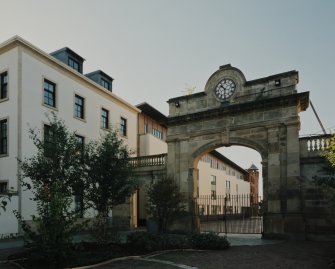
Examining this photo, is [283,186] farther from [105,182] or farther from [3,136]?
[3,136]

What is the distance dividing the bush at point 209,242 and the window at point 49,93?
45.7 feet

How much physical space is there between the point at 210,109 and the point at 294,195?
6.65m

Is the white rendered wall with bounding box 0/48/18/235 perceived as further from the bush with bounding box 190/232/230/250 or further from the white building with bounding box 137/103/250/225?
the bush with bounding box 190/232/230/250

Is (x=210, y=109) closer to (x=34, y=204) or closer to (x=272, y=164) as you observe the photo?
(x=272, y=164)

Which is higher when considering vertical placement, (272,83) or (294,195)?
(272,83)

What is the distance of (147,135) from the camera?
3228 centimetres

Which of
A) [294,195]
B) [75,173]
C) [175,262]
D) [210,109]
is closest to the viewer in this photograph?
[175,262]

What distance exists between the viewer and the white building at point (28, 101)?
19.4 metres

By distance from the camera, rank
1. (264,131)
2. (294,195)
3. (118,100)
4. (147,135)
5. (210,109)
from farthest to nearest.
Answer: (147,135)
(118,100)
(210,109)
(264,131)
(294,195)

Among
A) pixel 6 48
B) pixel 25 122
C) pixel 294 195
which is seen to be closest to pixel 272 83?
pixel 294 195

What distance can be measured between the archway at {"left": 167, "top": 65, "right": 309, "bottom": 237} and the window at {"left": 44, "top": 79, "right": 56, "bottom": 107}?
8.15 meters

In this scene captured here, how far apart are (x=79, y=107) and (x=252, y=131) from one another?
13.7 metres

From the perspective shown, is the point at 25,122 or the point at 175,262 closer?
the point at 175,262

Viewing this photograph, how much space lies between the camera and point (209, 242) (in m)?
13.3
